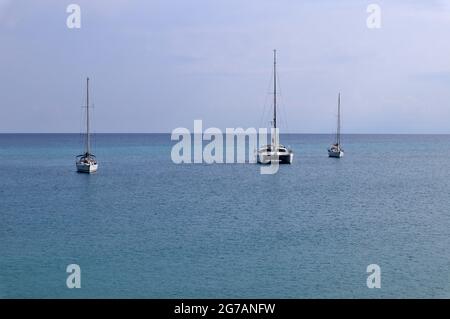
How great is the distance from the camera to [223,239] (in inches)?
1339

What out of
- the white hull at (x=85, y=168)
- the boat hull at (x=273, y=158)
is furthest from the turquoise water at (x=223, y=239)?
the boat hull at (x=273, y=158)

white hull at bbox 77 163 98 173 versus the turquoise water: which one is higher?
white hull at bbox 77 163 98 173

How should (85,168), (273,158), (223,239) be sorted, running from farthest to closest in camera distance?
(273,158)
(85,168)
(223,239)

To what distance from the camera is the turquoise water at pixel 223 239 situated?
25719 millimetres

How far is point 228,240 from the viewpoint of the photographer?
33719 millimetres

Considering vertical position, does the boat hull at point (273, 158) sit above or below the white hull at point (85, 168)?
above

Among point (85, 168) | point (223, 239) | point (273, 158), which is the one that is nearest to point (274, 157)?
point (273, 158)

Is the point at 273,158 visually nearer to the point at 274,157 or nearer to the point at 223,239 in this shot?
the point at 274,157

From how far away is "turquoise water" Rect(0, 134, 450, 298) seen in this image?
2572 centimetres

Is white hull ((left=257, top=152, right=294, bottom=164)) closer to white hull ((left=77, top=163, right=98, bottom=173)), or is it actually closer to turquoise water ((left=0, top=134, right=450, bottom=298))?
turquoise water ((left=0, top=134, right=450, bottom=298))

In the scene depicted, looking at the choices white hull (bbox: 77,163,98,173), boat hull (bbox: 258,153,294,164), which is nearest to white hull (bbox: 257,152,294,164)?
boat hull (bbox: 258,153,294,164)

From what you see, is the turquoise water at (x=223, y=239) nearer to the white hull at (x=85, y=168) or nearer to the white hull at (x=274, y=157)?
the white hull at (x=85, y=168)
